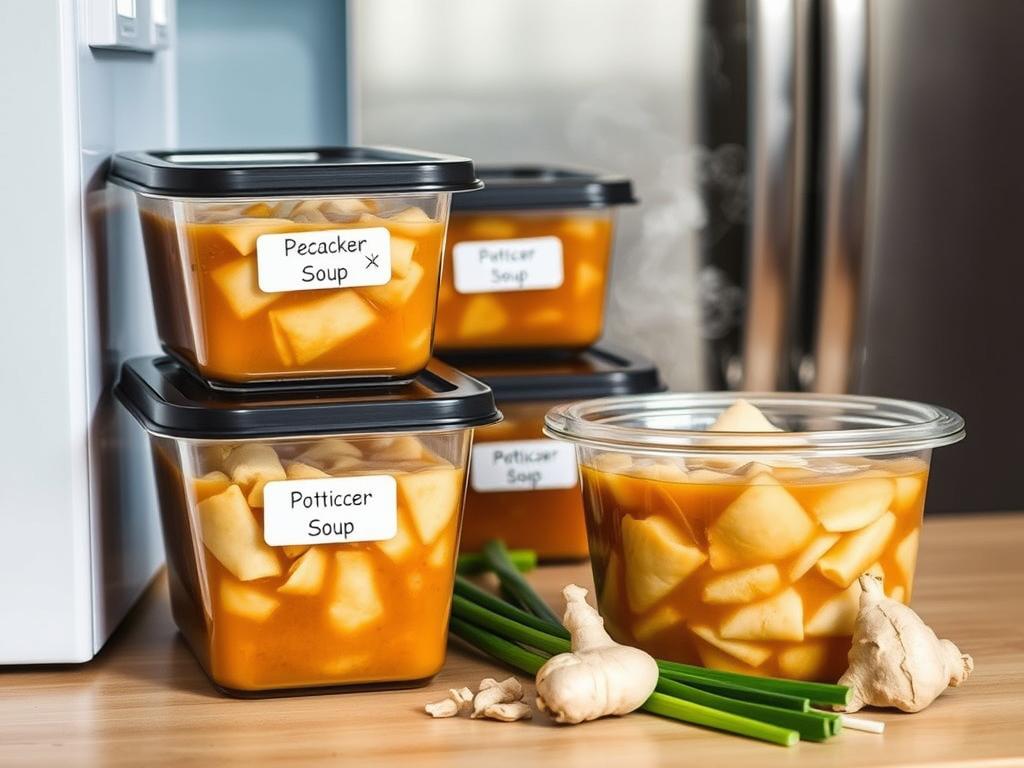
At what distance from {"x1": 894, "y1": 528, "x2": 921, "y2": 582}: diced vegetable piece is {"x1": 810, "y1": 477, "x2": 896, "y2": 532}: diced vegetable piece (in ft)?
0.14

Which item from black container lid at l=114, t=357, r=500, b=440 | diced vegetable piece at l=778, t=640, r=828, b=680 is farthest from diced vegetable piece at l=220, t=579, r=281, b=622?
diced vegetable piece at l=778, t=640, r=828, b=680

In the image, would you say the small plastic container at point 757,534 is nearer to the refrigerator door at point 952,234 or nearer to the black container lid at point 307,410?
the black container lid at point 307,410

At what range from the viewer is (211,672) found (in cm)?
102

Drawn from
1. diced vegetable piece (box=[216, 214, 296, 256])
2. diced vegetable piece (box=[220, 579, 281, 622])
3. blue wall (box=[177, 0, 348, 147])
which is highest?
blue wall (box=[177, 0, 348, 147])

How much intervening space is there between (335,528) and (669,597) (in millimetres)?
238

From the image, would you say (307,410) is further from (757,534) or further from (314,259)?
(757,534)

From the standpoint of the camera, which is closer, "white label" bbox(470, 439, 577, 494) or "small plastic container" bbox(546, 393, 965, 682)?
"small plastic container" bbox(546, 393, 965, 682)

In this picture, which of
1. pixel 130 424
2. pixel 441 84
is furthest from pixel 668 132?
pixel 130 424

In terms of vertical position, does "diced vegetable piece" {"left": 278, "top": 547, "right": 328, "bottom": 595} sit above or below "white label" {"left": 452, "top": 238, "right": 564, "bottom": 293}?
below

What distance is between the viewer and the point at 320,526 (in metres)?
0.96

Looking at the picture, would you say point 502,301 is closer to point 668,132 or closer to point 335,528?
point 335,528

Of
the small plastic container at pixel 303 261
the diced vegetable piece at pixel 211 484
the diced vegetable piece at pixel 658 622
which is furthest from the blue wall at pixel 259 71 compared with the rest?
the diced vegetable piece at pixel 658 622

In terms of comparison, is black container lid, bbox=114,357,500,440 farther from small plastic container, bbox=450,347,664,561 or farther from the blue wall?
the blue wall

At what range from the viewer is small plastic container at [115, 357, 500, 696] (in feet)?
3.17
